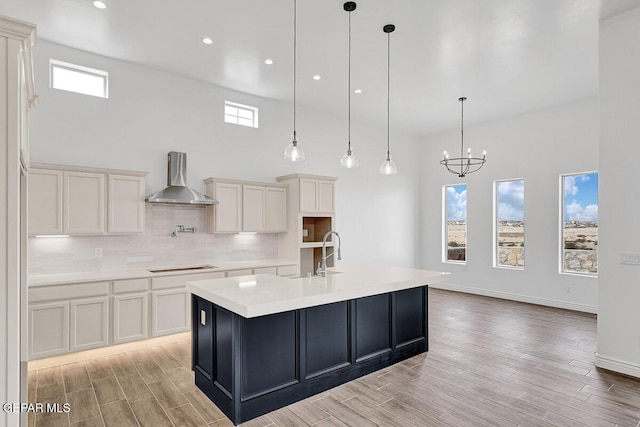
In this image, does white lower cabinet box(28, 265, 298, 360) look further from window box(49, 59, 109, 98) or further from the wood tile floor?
window box(49, 59, 109, 98)

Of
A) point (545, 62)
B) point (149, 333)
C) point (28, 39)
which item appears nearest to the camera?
point (28, 39)

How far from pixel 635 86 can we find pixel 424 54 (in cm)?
221

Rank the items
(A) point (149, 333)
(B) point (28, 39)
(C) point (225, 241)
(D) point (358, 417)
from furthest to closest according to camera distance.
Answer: (C) point (225, 241)
(A) point (149, 333)
(D) point (358, 417)
(B) point (28, 39)

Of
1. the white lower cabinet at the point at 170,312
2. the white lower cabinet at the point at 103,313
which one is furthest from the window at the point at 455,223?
the white lower cabinet at the point at 170,312

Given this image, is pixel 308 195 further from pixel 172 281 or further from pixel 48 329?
pixel 48 329

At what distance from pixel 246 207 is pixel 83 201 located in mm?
2125

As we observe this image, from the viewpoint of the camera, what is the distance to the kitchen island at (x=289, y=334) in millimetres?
2777

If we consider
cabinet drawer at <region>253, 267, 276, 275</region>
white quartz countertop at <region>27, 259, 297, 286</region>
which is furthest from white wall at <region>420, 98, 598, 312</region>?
white quartz countertop at <region>27, 259, 297, 286</region>

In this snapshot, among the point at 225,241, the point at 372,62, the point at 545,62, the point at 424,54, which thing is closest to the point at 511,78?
the point at 545,62

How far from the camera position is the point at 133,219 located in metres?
4.62

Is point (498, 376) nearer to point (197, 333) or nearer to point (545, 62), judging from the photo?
point (197, 333)

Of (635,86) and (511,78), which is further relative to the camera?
(511,78)

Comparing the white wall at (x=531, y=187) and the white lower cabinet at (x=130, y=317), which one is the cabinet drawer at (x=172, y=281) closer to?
the white lower cabinet at (x=130, y=317)

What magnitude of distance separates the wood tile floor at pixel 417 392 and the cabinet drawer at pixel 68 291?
76 cm
